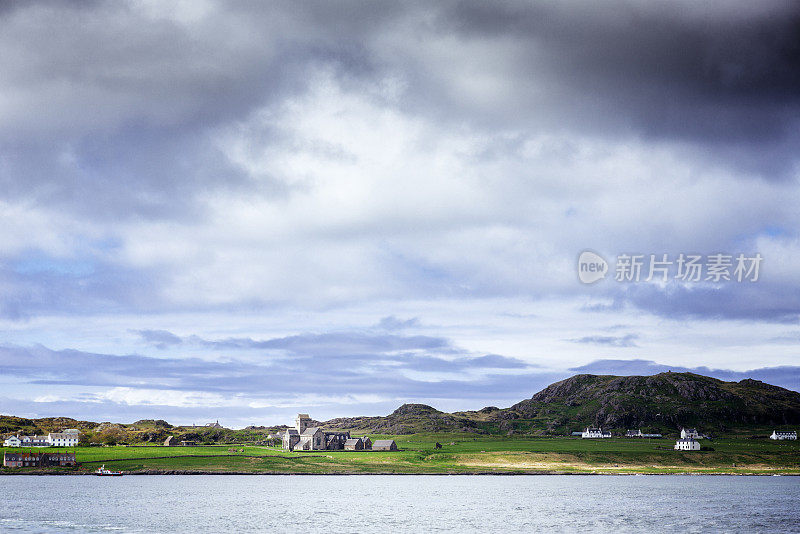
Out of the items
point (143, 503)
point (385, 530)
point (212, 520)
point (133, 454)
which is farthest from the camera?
point (133, 454)

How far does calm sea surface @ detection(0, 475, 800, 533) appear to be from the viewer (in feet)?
283

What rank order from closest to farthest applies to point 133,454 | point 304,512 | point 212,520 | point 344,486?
point 212,520
point 304,512
point 344,486
point 133,454

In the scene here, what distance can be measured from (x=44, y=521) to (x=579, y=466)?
148462 mm

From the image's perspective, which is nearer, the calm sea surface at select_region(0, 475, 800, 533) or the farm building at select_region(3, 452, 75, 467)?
the calm sea surface at select_region(0, 475, 800, 533)

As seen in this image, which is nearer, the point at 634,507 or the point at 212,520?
the point at 212,520

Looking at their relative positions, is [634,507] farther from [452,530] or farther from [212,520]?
[212,520]

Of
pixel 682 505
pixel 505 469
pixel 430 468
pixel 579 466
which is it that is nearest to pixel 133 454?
pixel 430 468

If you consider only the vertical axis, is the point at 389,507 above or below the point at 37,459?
above

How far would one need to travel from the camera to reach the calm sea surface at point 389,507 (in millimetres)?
86375

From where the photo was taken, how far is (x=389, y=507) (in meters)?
111

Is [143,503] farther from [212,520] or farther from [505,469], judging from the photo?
[505,469]

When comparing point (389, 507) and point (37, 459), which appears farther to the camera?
point (37, 459)

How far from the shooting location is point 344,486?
160250mm

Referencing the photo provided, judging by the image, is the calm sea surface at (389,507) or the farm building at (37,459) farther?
the farm building at (37,459)
